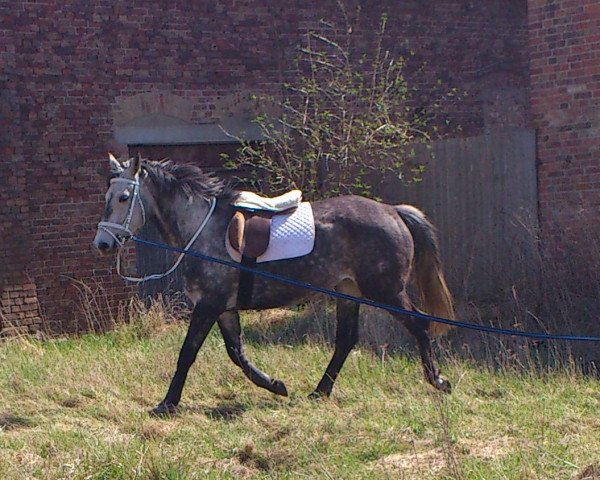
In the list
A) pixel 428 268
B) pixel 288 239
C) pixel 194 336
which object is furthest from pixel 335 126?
pixel 194 336

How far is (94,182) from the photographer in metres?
12.5

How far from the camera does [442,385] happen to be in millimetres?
8406

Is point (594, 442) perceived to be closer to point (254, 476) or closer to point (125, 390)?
point (254, 476)

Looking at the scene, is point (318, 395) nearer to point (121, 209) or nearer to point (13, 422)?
point (121, 209)

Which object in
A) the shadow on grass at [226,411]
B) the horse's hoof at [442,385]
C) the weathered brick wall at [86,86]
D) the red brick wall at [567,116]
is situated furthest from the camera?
the weathered brick wall at [86,86]

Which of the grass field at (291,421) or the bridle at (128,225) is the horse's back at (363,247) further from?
the bridle at (128,225)

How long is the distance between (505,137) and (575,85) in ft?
4.00

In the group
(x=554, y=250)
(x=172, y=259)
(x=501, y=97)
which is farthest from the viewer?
(x=501, y=97)

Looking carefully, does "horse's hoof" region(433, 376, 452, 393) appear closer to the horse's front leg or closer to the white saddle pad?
the white saddle pad

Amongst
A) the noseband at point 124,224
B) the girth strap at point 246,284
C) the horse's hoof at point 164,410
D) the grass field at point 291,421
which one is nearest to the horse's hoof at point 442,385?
the grass field at point 291,421

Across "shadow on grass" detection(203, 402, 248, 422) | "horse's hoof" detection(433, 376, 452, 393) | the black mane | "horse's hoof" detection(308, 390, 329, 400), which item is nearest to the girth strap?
the black mane

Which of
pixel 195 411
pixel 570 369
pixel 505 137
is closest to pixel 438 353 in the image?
pixel 570 369

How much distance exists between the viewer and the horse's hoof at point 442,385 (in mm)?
8391

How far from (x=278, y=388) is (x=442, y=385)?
134 cm
